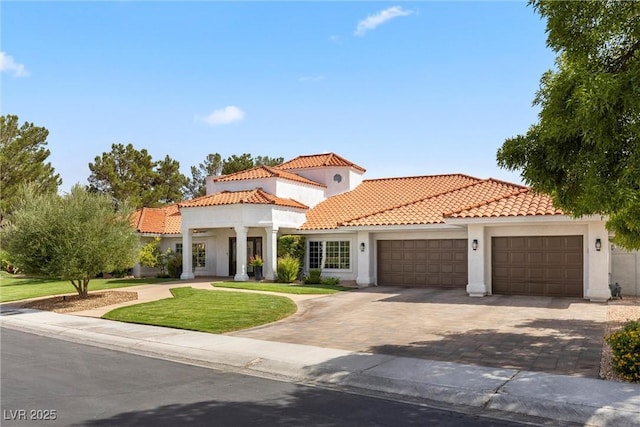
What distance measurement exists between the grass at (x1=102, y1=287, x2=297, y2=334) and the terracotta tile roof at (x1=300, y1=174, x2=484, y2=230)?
9601mm

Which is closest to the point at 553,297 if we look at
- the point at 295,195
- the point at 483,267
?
the point at 483,267

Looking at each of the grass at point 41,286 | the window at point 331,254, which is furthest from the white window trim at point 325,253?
the grass at point 41,286

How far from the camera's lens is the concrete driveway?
1031 cm

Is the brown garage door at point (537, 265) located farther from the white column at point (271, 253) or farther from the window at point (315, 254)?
the white column at point (271, 253)

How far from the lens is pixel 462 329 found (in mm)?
13312

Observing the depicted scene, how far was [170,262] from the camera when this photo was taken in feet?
103

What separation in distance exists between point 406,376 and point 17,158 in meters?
49.0

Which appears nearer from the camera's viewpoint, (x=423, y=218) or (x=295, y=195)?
(x=423, y=218)

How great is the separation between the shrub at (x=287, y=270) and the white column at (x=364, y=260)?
11.9 ft

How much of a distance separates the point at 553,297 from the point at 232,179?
1958cm

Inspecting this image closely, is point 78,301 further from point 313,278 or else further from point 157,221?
point 157,221

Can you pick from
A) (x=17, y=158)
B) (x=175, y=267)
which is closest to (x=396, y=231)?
(x=175, y=267)

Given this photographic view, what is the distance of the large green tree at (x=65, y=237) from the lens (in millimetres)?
19109

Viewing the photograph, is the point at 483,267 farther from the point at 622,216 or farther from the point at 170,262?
the point at 170,262
